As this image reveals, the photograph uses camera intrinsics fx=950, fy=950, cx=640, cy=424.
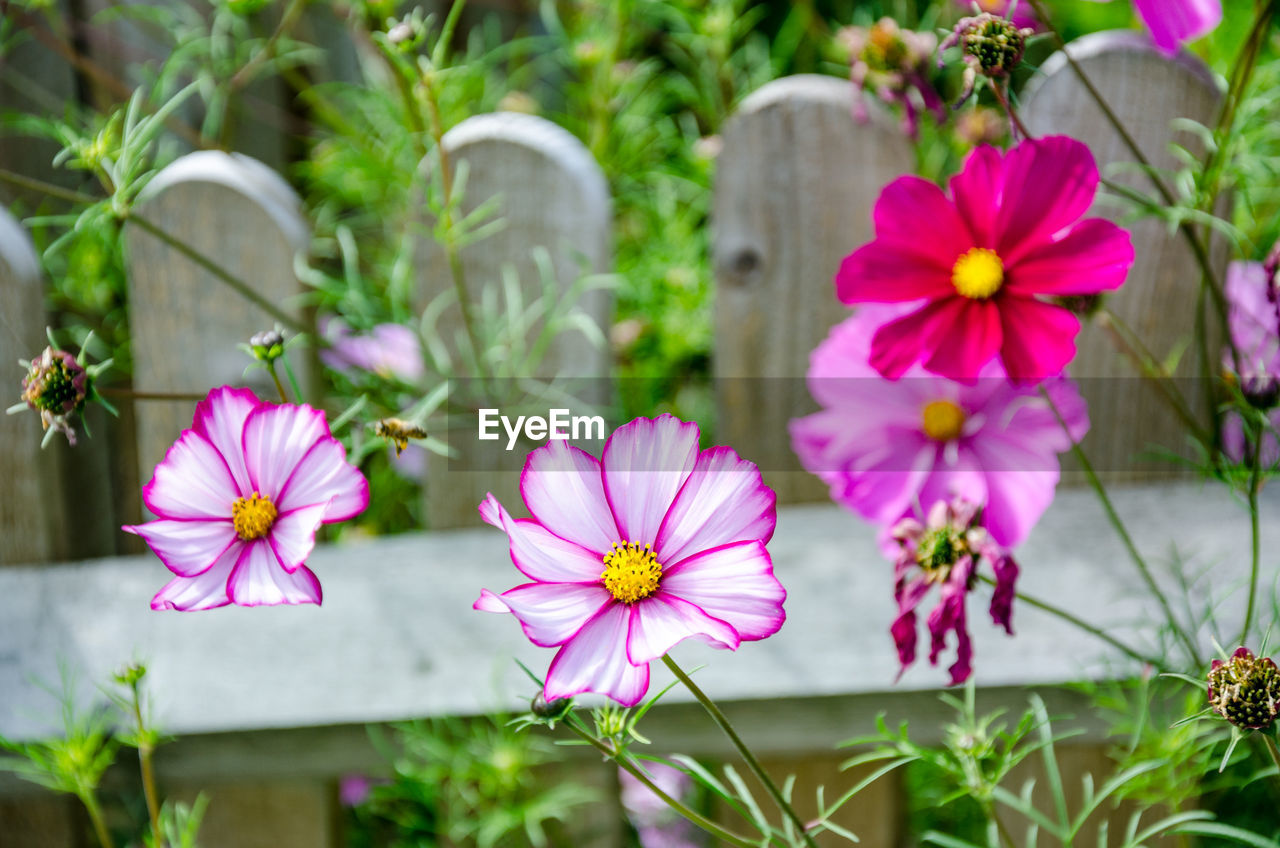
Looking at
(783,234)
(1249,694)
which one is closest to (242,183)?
(783,234)

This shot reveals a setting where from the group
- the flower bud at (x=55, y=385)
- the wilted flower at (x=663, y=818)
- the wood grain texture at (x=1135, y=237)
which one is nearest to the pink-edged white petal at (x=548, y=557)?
the flower bud at (x=55, y=385)

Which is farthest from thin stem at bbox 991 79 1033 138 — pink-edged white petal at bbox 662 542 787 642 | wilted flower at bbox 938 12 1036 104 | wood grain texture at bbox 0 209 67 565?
wood grain texture at bbox 0 209 67 565

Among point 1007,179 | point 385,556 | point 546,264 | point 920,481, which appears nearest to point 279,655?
point 385,556

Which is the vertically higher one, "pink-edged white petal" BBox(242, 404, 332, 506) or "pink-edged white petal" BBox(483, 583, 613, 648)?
"pink-edged white petal" BBox(242, 404, 332, 506)

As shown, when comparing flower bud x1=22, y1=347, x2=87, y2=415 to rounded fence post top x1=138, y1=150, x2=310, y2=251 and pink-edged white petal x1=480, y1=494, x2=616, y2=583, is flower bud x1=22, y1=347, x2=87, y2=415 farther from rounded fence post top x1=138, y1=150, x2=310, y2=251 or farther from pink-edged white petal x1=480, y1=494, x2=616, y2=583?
rounded fence post top x1=138, y1=150, x2=310, y2=251

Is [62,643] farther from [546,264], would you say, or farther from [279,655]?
[546,264]

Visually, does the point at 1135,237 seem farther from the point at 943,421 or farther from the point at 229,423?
the point at 229,423

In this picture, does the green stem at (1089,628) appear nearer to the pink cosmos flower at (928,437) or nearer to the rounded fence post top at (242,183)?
the pink cosmos flower at (928,437)
